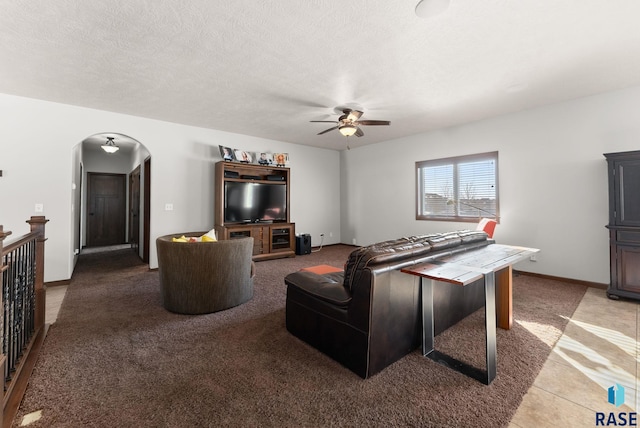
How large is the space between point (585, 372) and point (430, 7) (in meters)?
2.86

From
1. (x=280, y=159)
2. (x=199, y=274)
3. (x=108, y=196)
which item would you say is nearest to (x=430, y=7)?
(x=199, y=274)

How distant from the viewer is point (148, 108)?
4082 millimetres

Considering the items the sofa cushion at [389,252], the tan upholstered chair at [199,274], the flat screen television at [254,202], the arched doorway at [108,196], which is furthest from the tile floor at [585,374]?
the arched doorway at [108,196]

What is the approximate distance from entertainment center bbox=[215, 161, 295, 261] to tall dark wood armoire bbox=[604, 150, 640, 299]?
4957 millimetres

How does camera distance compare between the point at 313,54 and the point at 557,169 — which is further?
the point at 557,169

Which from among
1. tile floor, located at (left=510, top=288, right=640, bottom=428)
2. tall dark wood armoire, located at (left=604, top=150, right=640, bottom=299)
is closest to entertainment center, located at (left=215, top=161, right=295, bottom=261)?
tile floor, located at (left=510, top=288, right=640, bottom=428)

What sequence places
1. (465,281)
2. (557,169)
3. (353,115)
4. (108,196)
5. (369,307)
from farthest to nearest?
(108,196)
(557,169)
(353,115)
(369,307)
(465,281)

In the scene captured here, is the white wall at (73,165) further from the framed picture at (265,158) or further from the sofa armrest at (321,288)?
the sofa armrest at (321,288)

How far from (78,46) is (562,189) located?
6.19 meters

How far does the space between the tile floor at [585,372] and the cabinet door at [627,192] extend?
3.50ft

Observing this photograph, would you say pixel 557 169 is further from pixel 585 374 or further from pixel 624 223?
pixel 585 374

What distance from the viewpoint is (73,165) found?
4207 millimetres

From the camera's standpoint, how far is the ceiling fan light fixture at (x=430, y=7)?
1956 mm

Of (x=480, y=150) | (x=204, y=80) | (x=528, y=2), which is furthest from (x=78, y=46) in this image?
(x=480, y=150)
